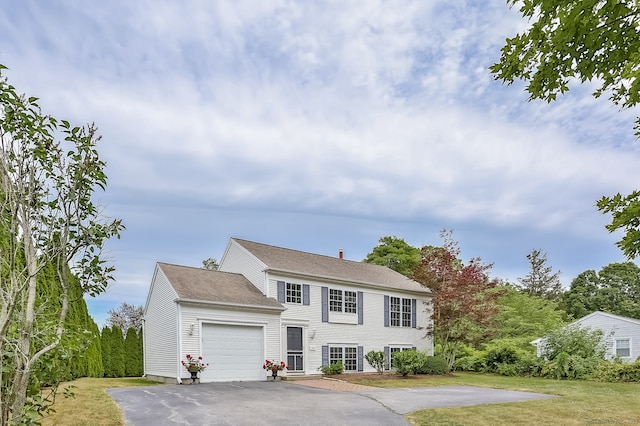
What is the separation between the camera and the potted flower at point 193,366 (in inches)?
619

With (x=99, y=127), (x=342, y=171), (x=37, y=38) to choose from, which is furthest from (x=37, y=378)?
(x=342, y=171)

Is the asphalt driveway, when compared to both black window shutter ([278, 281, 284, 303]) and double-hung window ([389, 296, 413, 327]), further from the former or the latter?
double-hung window ([389, 296, 413, 327])

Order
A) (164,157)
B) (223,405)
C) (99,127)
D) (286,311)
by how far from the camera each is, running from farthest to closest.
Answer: (286,311), (164,157), (223,405), (99,127)

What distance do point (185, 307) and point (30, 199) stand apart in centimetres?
1349

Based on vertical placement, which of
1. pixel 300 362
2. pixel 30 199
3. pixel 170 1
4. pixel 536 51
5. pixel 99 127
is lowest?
pixel 300 362

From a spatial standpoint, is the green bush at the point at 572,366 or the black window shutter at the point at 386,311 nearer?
the green bush at the point at 572,366

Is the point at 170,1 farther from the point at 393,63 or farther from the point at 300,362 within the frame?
the point at 300,362

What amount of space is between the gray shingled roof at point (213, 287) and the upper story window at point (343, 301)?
344 cm

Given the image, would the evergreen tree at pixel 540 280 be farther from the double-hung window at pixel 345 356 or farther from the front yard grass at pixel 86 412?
the front yard grass at pixel 86 412

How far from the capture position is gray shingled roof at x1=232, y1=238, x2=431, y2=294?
20.2 metres

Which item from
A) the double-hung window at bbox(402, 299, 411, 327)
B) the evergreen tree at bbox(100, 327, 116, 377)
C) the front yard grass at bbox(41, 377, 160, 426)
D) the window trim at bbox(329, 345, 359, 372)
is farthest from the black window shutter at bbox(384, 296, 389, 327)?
the front yard grass at bbox(41, 377, 160, 426)

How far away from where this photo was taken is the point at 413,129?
14570 millimetres

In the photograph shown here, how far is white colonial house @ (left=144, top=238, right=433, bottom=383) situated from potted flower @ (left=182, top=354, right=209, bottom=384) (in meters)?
0.21

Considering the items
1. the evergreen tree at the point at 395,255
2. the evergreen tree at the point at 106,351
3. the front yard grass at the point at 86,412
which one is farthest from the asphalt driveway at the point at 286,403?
the evergreen tree at the point at 395,255
